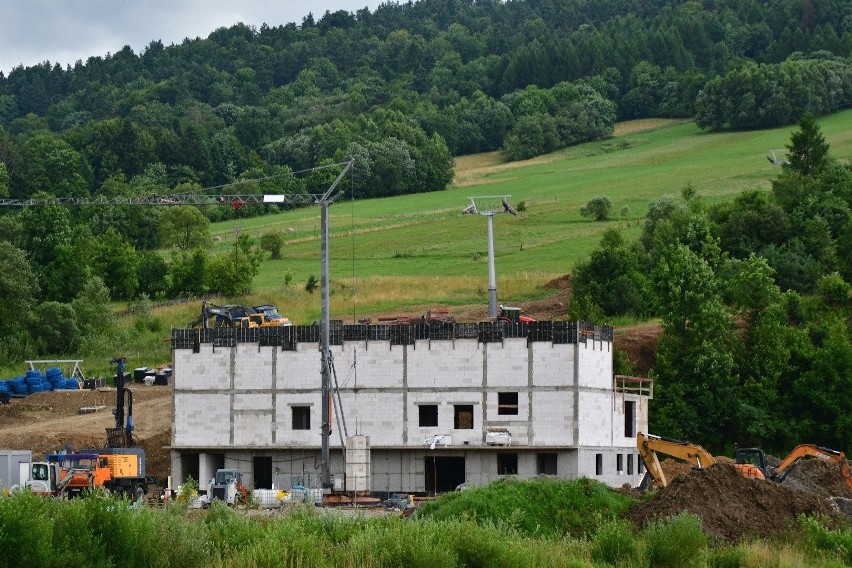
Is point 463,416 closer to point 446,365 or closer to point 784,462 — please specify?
point 446,365

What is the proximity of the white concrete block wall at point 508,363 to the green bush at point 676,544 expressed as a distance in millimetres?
18734

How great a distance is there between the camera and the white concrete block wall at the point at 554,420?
217ft

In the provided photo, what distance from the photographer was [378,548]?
42.3 meters

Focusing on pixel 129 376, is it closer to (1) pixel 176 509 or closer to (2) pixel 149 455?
(2) pixel 149 455

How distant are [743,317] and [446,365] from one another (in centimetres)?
2741

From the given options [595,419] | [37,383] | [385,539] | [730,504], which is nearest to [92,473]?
[595,419]

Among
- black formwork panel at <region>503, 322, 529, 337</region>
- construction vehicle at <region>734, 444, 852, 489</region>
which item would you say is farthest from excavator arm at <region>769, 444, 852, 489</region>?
black formwork panel at <region>503, 322, 529, 337</region>

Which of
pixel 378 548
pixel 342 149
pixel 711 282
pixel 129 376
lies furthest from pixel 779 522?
pixel 342 149

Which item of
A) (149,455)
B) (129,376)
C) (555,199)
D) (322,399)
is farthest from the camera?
(555,199)

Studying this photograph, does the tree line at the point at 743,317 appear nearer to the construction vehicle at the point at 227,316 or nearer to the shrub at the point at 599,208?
the construction vehicle at the point at 227,316

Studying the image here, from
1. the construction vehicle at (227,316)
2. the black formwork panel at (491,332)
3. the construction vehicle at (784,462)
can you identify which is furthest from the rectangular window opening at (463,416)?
the construction vehicle at (227,316)

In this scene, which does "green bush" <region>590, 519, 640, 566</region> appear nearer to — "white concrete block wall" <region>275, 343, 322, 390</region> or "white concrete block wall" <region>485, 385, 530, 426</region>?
"white concrete block wall" <region>485, 385, 530, 426</region>

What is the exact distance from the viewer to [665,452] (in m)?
63.6

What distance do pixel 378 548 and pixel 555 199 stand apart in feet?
360
